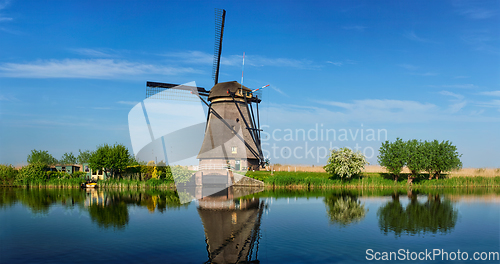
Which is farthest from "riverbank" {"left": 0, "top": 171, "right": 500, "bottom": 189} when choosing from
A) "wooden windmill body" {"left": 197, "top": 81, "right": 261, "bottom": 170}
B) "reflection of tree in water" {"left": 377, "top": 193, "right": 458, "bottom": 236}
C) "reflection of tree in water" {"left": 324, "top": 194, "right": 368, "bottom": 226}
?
"reflection of tree in water" {"left": 377, "top": 193, "right": 458, "bottom": 236}

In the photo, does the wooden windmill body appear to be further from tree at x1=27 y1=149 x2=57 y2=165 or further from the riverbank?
tree at x1=27 y1=149 x2=57 y2=165

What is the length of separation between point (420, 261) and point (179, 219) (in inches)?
501

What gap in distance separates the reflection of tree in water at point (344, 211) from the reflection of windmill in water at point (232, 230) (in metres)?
4.56

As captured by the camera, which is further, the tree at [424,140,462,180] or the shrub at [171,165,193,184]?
the tree at [424,140,462,180]

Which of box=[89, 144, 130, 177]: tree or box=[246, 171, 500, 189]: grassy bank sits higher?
box=[89, 144, 130, 177]: tree

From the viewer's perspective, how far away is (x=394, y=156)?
4628cm

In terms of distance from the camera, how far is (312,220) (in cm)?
1944

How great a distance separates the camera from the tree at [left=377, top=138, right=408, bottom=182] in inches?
1784

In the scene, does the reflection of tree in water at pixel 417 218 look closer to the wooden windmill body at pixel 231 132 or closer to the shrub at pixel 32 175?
the wooden windmill body at pixel 231 132

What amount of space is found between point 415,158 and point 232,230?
36.5m

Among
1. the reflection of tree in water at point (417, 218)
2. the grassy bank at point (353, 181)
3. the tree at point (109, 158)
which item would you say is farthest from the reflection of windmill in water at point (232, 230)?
the tree at point (109, 158)

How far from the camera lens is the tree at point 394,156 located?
45.3 meters

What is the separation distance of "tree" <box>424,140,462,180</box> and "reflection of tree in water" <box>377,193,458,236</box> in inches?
857

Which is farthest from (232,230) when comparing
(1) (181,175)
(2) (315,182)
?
(2) (315,182)
